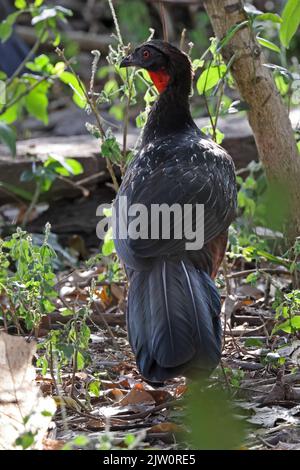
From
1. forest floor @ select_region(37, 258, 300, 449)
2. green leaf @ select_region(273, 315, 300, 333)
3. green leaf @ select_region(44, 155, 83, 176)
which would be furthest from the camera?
green leaf @ select_region(44, 155, 83, 176)

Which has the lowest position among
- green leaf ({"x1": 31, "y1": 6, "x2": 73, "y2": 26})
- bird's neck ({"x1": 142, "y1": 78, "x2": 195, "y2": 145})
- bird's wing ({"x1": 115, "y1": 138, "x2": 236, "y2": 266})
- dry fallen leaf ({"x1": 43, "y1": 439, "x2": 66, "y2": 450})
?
dry fallen leaf ({"x1": 43, "y1": 439, "x2": 66, "y2": 450})

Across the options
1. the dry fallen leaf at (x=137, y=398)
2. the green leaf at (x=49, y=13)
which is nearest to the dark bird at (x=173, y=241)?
the dry fallen leaf at (x=137, y=398)

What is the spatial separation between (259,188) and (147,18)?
20.6ft

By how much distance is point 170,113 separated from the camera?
15.3 ft

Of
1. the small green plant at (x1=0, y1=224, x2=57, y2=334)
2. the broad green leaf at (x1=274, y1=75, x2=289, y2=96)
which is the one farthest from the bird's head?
the small green plant at (x1=0, y1=224, x2=57, y2=334)

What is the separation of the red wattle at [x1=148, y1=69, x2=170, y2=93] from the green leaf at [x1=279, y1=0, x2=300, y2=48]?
89cm

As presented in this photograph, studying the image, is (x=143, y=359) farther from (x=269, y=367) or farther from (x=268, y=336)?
(x=268, y=336)

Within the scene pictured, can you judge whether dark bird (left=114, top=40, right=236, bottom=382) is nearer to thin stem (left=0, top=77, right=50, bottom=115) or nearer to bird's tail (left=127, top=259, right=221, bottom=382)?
bird's tail (left=127, top=259, right=221, bottom=382)

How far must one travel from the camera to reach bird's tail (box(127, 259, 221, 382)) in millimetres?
3332

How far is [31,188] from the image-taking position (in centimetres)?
625

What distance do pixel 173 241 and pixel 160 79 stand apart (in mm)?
1307

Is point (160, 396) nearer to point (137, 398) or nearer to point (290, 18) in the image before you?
point (137, 398)

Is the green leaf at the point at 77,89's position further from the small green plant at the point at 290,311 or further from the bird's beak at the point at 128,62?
the small green plant at the point at 290,311

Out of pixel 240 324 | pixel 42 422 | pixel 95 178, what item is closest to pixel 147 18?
pixel 95 178
